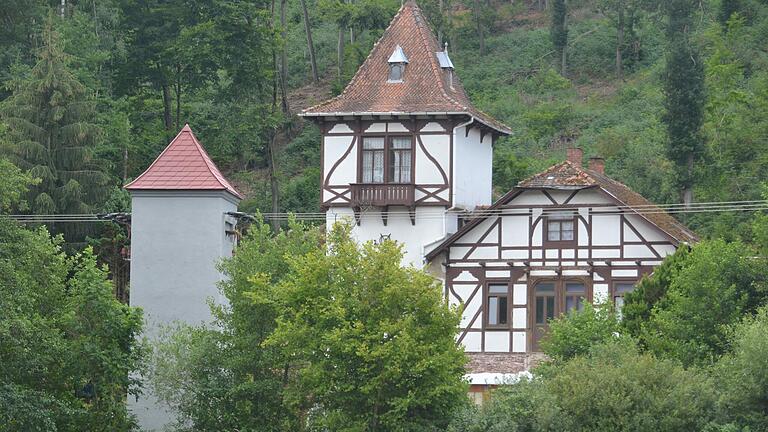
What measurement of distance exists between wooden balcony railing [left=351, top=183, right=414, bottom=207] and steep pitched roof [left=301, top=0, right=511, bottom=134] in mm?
2210

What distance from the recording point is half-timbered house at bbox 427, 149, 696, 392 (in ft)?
164

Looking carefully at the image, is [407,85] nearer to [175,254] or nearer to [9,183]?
[175,254]

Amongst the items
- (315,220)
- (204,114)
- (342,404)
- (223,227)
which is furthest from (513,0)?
(342,404)

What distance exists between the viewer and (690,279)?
137 ft

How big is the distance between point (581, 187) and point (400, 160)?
20.7 feet

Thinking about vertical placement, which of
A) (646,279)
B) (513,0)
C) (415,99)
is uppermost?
(513,0)

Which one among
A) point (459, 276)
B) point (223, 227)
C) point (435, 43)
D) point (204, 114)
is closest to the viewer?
point (223, 227)

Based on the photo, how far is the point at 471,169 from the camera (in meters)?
54.8

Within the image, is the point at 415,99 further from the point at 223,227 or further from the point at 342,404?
the point at 342,404

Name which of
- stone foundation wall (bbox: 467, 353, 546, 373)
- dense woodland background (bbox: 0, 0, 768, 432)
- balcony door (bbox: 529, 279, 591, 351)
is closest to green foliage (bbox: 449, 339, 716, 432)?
dense woodland background (bbox: 0, 0, 768, 432)

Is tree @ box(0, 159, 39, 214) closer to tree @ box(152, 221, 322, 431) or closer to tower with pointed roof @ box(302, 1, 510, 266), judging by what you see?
tree @ box(152, 221, 322, 431)

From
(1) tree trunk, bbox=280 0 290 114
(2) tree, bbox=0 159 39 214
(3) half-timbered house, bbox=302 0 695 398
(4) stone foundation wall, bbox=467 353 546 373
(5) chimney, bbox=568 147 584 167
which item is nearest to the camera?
(2) tree, bbox=0 159 39 214

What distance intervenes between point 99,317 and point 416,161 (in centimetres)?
1398

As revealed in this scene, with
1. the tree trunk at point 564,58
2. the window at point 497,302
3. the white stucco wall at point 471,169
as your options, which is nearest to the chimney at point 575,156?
the white stucco wall at point 471,169
